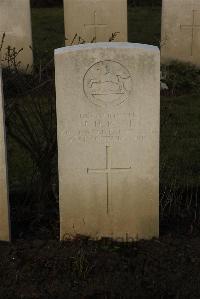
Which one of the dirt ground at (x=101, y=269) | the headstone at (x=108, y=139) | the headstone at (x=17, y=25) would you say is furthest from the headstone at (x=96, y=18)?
the dirt ground at (x=101, y=269)

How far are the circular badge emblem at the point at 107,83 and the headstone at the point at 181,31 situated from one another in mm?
5490

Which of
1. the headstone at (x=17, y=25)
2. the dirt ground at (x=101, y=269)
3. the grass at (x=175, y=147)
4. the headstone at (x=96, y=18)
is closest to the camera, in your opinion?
the dirt ground at (x=101, y=269)

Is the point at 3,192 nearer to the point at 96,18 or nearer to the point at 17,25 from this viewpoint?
the point at 17,25

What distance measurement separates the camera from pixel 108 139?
4406 millimetres

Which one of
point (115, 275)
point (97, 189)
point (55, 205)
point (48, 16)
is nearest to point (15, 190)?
point (55, 205)

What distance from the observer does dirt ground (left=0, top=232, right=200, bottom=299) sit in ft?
13.3

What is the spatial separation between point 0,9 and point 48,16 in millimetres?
4412

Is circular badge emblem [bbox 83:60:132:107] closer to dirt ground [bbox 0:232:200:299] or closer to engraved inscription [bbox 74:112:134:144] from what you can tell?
engraved inscription [bbox 74:112:134:144]

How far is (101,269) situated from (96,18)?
602cm

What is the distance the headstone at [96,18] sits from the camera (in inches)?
376

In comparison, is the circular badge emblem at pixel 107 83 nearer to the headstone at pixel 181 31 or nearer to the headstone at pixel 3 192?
the headstone at pixel 3 192

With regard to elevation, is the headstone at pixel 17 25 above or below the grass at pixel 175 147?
above

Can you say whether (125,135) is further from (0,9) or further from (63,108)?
(0,9)

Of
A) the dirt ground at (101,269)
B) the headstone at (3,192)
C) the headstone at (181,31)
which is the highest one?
the headstone at (181,31)
